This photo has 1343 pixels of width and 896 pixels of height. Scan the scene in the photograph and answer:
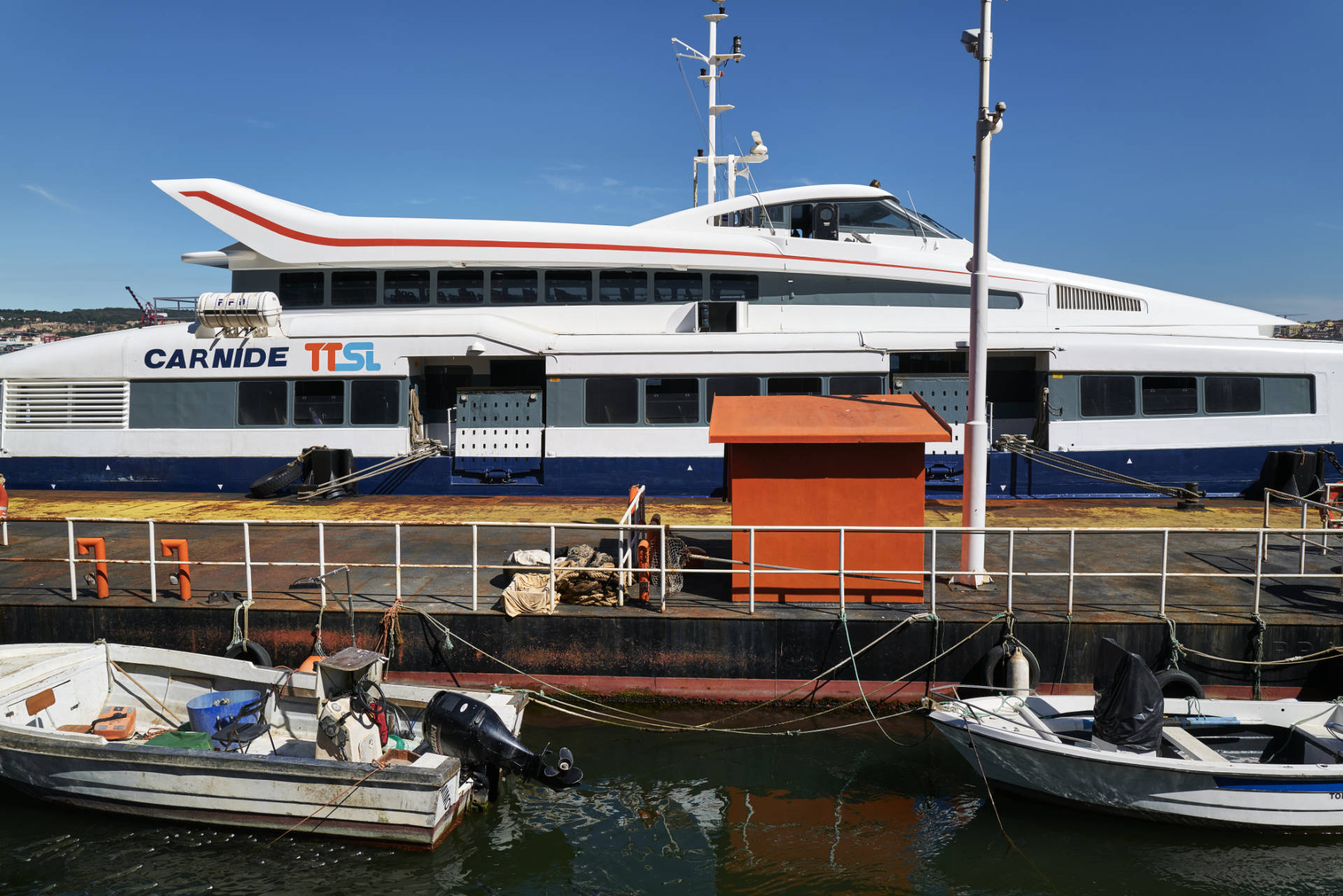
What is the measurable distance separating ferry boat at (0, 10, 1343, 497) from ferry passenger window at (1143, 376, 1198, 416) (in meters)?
0.04

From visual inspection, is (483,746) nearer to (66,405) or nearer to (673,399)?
(673,399)

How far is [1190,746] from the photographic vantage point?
Result: 734cm

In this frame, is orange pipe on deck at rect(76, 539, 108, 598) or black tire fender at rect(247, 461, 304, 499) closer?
orange pipe on deck at rect(76, 539, 108, 598)

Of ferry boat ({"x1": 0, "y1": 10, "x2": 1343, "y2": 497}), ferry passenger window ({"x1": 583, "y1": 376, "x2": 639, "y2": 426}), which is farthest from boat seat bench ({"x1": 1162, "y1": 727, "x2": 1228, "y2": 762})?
ferry passenger window ({"x1": 583, "y1": 376, "x2": 639, "y2": 426})

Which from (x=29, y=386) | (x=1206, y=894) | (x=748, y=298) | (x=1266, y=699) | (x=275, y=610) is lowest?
(x=1206, y=894)

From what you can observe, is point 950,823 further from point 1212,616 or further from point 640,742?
point 1212,616

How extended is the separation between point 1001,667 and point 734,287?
10.3 m

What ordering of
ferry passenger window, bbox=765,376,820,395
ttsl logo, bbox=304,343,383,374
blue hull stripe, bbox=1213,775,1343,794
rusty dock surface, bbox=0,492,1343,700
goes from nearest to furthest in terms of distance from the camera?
blue hull stripe, bbox=1213,775,1343,794, rusty dock surface, bbox=0,492,1343,700, ferry passenger window, bbox=765,376,820,395, ttsl logo, bbox=304,343,383,374

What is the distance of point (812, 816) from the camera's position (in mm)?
7504

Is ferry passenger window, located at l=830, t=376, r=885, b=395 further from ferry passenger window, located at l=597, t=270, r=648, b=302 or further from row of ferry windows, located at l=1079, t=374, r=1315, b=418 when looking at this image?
ferry passenger window, located at l=597, t=270, r=648, b=302

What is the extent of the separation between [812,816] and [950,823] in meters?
1.19

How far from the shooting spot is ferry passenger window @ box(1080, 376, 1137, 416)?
51.2 feet

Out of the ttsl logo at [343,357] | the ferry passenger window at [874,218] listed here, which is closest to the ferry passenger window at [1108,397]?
the ferry passenger window at [874,218]

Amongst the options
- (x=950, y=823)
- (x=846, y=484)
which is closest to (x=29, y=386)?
(x=846, y=484)
